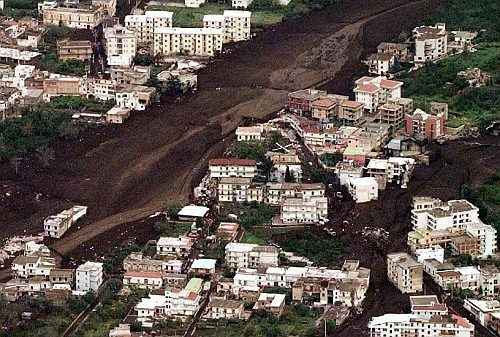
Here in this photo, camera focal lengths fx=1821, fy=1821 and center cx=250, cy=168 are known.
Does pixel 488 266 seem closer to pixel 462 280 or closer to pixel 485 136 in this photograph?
pixel 462 280

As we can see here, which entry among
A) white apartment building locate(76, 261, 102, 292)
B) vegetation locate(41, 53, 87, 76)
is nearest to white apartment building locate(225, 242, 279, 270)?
white apartment building locate(76, 261, 102, 292)

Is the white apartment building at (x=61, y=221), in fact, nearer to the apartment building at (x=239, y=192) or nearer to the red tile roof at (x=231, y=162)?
the apartment building at (x=239, y=192)

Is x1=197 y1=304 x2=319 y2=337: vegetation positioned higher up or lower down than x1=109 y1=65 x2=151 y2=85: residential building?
lower down

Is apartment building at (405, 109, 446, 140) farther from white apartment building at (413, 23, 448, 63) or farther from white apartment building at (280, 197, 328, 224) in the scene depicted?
white apartment building at (413, 23, 448, 63)

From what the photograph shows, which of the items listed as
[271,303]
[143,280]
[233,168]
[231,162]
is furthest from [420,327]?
[231,162]

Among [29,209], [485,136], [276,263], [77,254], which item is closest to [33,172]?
[29,209]

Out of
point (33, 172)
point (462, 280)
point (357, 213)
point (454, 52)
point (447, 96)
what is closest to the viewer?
point (462, 280)

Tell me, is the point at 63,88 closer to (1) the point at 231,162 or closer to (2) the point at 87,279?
(1) the point at 231,162
